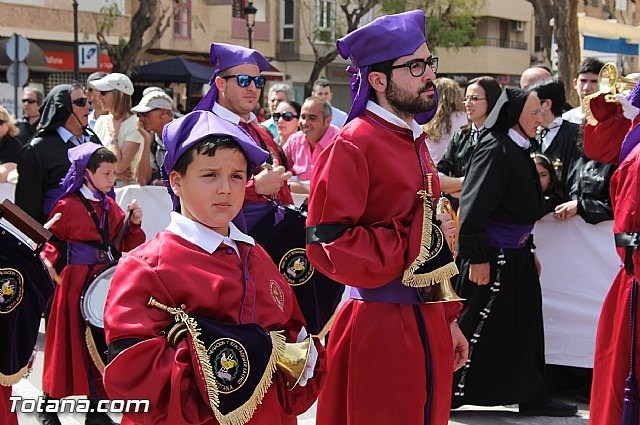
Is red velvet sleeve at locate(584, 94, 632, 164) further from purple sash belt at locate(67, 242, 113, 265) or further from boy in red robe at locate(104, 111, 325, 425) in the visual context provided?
purple sash belt at locate(67, 242, 113, 265)

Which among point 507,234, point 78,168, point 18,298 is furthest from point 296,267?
point 18,298

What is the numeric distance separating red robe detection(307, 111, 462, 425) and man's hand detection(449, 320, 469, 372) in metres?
0.12

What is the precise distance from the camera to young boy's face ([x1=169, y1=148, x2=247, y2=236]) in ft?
10.4

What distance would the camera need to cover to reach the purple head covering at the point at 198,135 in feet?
10.4

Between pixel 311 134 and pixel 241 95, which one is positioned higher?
pixel 241 95

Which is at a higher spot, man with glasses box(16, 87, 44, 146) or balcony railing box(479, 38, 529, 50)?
balcony railing box(479, 38, 529, 50)

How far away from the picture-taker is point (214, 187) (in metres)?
3.16

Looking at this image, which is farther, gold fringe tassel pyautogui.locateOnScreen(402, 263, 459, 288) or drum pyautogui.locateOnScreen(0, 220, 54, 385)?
drum pyautogui.locateOnScreen(0, 220, 54, 385)

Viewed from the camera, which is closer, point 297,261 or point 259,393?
point 259,393

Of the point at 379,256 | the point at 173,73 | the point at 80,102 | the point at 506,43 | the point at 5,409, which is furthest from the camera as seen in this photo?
the point at 506,43

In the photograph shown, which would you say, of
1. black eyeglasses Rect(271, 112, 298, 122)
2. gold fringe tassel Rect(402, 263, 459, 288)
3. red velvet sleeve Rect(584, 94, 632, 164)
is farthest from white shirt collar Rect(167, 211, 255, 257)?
black eyeglasses Rect(271, 112, 298, 122)

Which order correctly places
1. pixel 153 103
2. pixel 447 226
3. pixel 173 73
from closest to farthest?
pixel 447 226 → pixel 153 103 → pixel 173 73

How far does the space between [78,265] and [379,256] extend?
2.92m

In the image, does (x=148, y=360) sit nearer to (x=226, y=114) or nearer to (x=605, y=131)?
(x=226, y=114)
